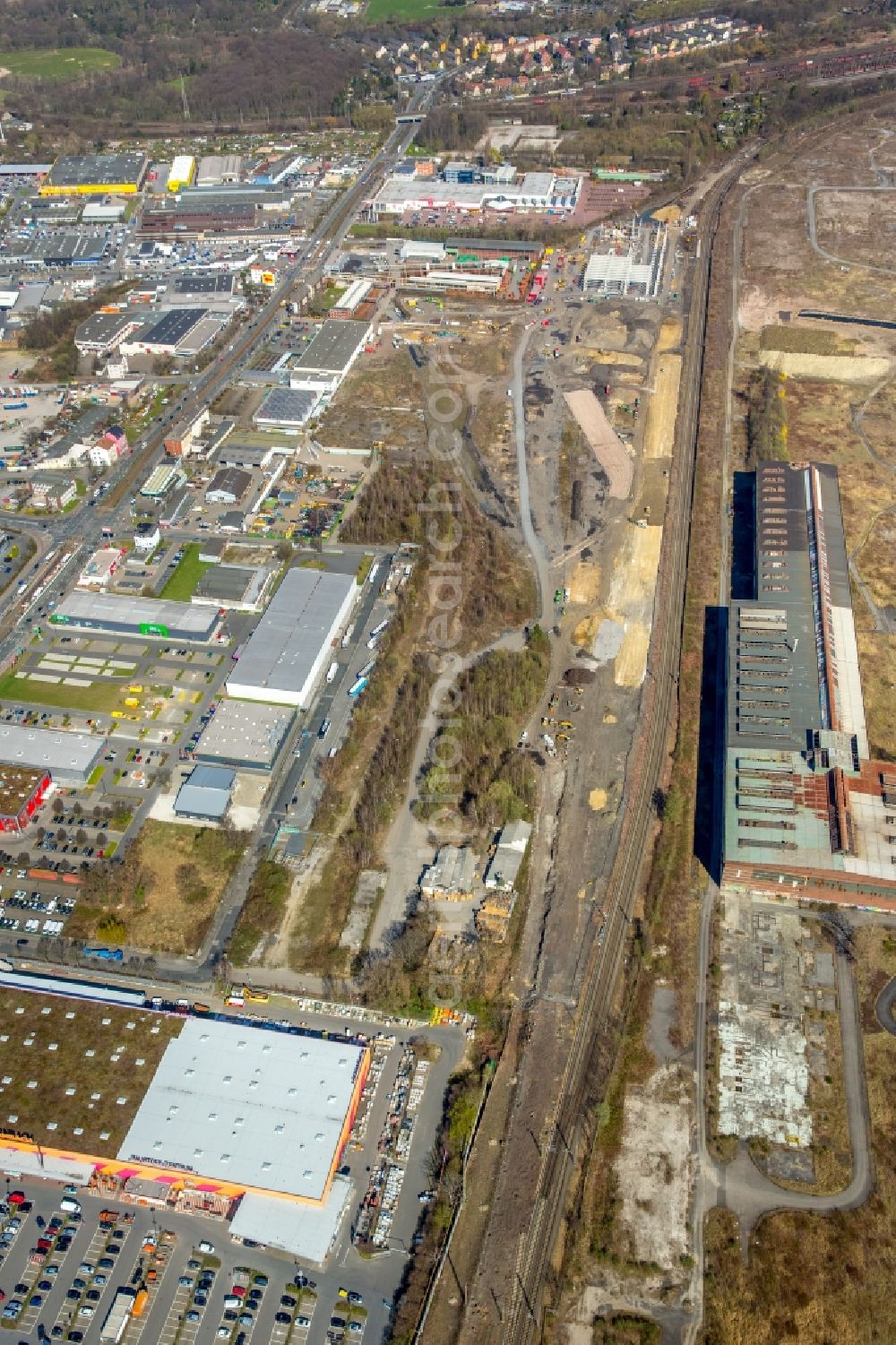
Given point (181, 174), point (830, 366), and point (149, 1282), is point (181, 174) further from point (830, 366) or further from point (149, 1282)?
point (149, 1282)

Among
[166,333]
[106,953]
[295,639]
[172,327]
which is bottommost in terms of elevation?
[106,953]

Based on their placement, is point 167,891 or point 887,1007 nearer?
point 887,1007

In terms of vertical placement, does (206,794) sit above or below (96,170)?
below

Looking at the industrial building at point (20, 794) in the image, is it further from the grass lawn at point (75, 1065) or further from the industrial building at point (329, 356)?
the industrial building at point (329, 356)

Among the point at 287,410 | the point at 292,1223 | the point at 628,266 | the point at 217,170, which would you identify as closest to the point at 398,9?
the point at 217,170

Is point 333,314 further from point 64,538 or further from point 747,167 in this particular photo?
point 747,167
